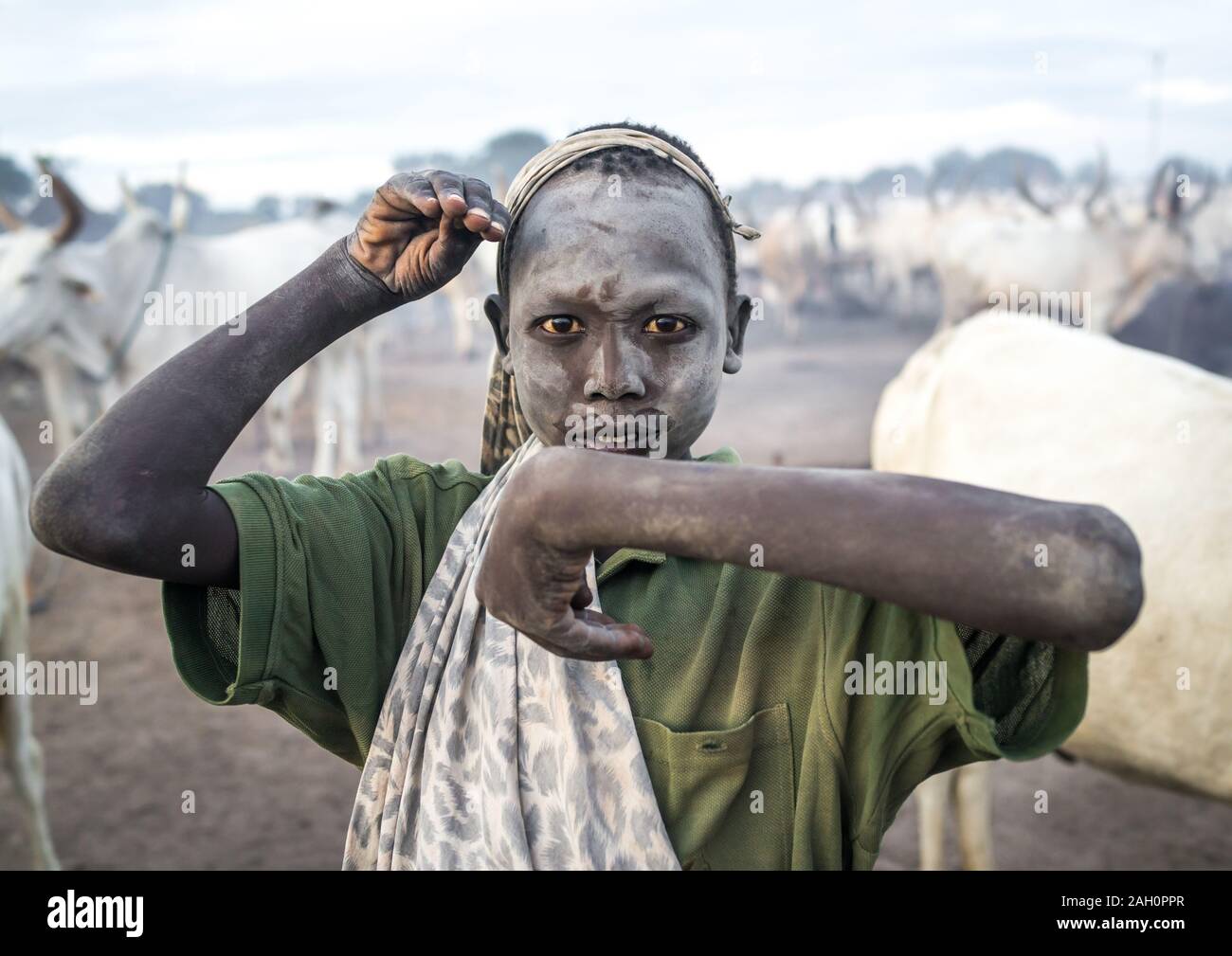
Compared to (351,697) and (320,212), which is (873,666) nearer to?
(351,697)

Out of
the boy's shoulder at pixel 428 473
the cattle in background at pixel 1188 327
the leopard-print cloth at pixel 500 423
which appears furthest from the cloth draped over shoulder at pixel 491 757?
the cattle in background at pixel 1188 327

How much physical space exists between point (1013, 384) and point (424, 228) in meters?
2.82

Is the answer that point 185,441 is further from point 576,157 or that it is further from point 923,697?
point 923,697

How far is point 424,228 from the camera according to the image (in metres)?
1.47

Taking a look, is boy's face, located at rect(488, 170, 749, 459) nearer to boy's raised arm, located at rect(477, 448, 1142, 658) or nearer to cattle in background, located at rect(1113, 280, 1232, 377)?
boy's raised arm, located at rect(477, 448, 1142, 658)

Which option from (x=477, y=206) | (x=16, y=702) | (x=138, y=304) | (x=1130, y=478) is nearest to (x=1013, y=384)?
(x=1130, y=478)

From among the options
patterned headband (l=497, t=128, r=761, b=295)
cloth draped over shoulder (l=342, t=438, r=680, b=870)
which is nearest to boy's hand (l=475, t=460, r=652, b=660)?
cloth draped over shoulder (l=342, t=438, r=680, b=870)

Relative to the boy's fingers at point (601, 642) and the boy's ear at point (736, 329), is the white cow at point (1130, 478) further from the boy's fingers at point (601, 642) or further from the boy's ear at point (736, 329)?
the boy's fingers at point (601, 642)

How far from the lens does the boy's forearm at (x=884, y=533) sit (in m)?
1.01

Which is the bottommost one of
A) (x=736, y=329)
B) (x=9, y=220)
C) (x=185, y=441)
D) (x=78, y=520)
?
(x=78, y=520)

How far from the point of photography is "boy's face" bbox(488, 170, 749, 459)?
1395 millimetres

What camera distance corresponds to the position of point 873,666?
1.31m

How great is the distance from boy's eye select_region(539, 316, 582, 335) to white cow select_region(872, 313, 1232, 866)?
189cm
